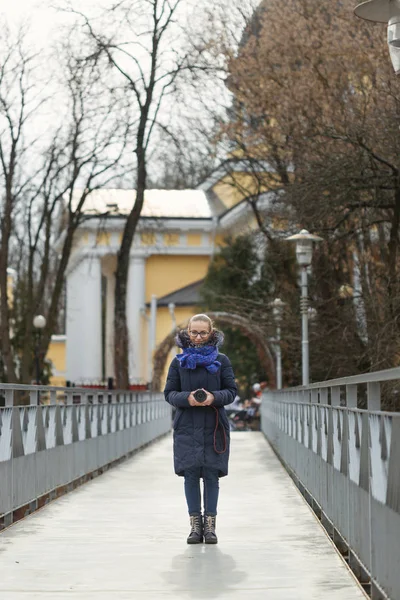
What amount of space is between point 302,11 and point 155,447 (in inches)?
436

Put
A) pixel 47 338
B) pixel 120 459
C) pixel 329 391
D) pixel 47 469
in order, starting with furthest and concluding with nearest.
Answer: pixel 47 338, pixel 120 459, pixel 47 469, pixel 329 391

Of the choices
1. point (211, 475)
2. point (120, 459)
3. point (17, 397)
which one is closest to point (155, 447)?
point (120, 459)

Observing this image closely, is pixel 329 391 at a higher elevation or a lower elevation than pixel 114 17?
lower

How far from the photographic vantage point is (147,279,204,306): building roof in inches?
2864

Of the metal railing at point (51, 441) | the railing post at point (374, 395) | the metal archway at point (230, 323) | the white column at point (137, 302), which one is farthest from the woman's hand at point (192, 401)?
the white column at point (137, 302)

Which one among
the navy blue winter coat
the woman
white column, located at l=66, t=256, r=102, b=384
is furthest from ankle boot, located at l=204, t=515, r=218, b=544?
white column, located at l=66, t=256, r=102, b=384

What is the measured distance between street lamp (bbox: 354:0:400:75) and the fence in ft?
10.2

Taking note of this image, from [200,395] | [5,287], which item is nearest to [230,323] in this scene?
[5,287]

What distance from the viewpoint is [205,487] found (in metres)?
11.7

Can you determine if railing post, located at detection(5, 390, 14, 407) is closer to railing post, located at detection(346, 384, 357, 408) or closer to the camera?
the camera

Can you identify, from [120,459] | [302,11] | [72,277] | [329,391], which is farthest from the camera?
[72,277]

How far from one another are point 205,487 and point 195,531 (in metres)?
0.40

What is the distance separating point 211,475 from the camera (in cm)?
1169

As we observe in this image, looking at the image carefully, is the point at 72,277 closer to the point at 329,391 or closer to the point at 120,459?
the point at 120,459
